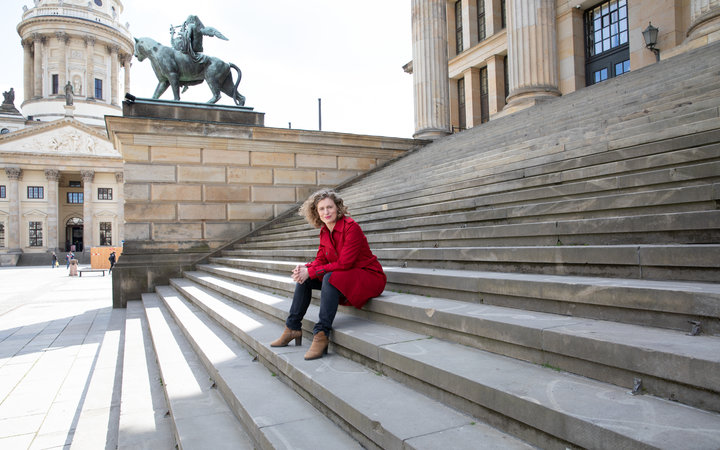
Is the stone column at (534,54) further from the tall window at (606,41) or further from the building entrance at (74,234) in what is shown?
the building entrance at (74,234)

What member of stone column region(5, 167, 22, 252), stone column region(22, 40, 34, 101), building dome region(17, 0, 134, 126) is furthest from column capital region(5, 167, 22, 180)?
stone column region(22, 40, 34, 101)

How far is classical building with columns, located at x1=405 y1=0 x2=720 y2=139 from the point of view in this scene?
13250 mm

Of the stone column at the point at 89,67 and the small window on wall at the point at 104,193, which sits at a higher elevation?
the stone column at the point at 89,67

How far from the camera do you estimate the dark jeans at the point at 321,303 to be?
3.44 m

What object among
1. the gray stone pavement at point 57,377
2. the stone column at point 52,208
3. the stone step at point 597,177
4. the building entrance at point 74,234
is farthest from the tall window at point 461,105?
the building entrance at point 74,234

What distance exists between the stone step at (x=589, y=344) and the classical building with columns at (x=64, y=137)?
188ft

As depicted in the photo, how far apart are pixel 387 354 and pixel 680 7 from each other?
56.2ft

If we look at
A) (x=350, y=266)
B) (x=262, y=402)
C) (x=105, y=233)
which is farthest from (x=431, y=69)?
(x=105, y=233)

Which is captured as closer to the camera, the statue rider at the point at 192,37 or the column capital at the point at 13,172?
the statue rider at the point at 192,37

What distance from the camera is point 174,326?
20.3ft

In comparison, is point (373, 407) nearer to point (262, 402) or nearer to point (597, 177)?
point (262, 402)

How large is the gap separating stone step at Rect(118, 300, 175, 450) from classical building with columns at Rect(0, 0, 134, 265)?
53729 millimetres

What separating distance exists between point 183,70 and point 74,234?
5842 centimetres

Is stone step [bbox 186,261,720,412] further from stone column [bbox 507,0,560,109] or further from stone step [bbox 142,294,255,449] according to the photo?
stone column [bbox 507,0,560,109]
